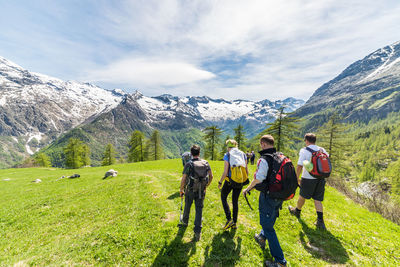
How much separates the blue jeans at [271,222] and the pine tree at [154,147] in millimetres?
57472

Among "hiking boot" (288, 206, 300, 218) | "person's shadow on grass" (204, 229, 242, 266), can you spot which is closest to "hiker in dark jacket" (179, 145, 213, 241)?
"person's shadow on grass" (204, 229, 242, 266)

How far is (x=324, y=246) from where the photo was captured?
310 inches

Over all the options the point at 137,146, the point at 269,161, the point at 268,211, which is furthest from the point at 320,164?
the point at 137,146

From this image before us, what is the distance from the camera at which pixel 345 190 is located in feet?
61.7

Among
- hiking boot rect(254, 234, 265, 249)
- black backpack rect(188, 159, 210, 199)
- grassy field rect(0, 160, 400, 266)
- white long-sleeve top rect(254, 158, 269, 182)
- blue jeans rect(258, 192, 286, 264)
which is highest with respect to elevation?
white long-sleeve top rect(254, 158, 269, 182)

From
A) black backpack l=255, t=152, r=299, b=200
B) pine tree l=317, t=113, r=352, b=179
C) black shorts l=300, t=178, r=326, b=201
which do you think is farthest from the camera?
pine tree l=317, t=113, r=352, b=179

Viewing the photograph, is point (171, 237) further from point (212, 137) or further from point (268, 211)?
point (212, 137)

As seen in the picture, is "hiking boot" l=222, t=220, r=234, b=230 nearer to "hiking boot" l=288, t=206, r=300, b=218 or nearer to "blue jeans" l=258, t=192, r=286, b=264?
"blue jeans" l=258, t=192, r=286, b=264

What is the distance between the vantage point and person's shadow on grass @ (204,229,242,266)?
6711 mm

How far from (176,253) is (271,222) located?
4.24 m

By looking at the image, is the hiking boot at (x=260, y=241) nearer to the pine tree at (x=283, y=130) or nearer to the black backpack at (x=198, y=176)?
the black backpack at (x=198, y=176)

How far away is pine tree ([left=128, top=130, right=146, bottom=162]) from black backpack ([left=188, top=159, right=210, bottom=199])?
5562 centimetres

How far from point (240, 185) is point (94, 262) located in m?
7.22

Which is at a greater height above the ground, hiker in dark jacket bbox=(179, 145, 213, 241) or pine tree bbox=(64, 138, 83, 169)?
hiker in dark jacket bbox=(179, 145, 213, 241)
